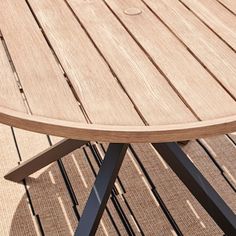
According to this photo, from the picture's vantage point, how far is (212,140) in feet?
6.82

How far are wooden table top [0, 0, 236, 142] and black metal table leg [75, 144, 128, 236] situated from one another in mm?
374

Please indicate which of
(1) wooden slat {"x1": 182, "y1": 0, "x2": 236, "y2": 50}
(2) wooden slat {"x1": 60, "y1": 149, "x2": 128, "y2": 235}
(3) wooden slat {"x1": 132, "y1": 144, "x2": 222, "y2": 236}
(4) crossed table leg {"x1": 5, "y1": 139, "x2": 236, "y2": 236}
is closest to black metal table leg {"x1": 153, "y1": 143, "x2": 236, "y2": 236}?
(4) crossed table leg {"x1": 5, "y1": 139, "x2": 236, "y2": 236}

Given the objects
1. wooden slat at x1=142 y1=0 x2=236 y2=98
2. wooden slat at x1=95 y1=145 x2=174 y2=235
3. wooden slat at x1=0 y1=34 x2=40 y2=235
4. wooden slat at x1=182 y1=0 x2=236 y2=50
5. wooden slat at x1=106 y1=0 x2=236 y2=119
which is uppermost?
wooden slat at x1=182 y1=0 x2=236 y2=50

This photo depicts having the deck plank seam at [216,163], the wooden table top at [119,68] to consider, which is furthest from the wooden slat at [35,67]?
the deck plank seam at [216,163]

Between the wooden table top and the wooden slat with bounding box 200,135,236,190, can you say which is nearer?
the wooden table top

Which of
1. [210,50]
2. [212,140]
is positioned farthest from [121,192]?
[210,50]

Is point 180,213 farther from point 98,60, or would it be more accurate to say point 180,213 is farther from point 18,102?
point 18,102

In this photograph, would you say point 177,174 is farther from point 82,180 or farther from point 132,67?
point 132,67

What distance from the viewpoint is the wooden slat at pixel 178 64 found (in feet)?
3.33

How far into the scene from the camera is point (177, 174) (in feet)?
5.10

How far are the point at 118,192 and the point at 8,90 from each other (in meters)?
0.85

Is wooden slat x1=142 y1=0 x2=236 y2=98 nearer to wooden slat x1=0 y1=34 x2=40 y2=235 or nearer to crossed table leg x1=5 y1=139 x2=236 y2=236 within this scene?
crossed table leg x1=5 y1=139 x2=236 y2=236

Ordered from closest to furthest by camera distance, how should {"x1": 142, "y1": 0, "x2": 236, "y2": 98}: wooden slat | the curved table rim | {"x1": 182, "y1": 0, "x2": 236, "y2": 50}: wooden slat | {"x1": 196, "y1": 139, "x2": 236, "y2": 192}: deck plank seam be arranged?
the curved table rim
{"x1": 142, "y1": 0, "x2": 236, "y2": 98}: wooden slat
{"x1": 182, "y1": 0, "x2": 236, "y2": 50}: wooden slat
{"x1": 196, "y1": 139, "x2": 236, "y2": 192}: deck plank seam

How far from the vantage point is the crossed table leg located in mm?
1418
